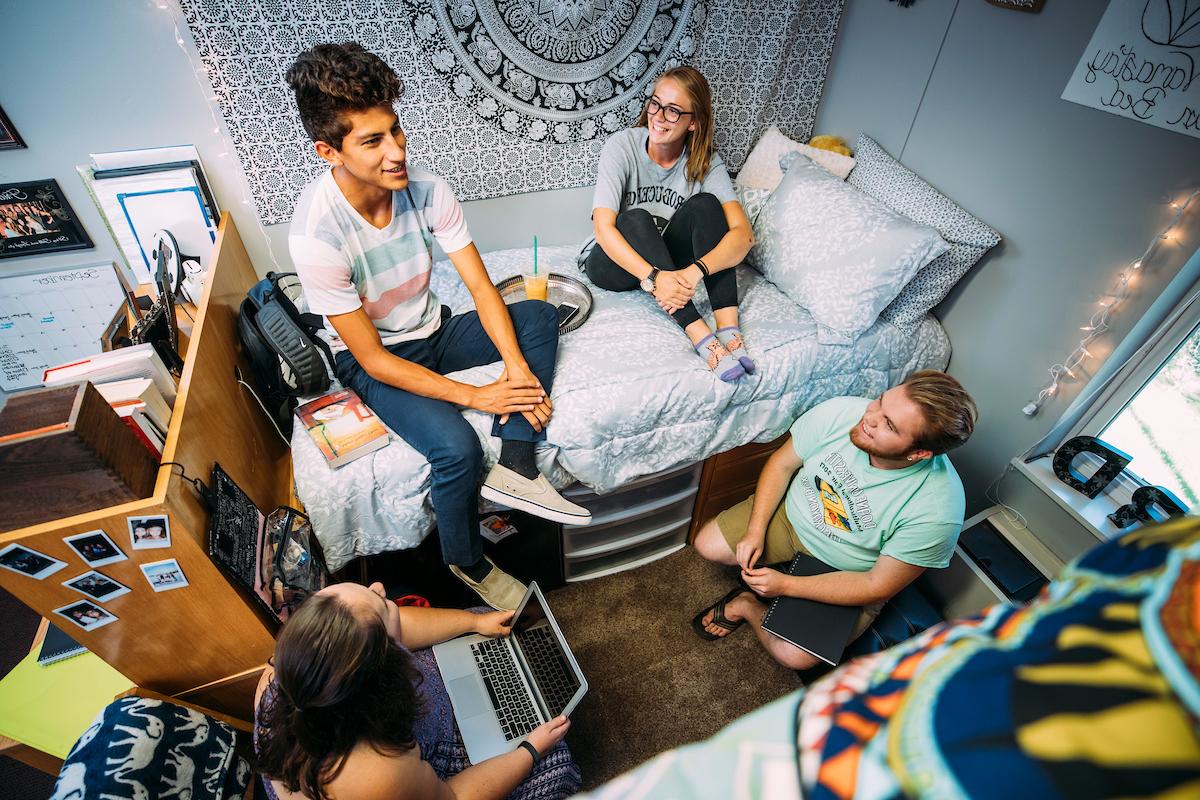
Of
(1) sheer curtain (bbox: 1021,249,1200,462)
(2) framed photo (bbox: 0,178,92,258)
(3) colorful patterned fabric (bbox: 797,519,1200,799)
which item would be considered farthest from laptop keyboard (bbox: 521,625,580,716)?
(2) framed photo (bbox: 0,178,92,258)

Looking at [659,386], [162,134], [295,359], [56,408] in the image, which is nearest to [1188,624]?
[56,408]

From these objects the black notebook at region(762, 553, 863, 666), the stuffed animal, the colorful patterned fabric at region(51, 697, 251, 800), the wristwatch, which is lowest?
the black notebook at region(762, 553, 863, 666)

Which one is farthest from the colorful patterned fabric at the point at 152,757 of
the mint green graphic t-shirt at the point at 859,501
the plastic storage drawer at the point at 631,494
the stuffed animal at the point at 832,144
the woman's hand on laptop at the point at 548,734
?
the stuffed animal at the point at 832,144

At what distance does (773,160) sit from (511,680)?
7.29ft

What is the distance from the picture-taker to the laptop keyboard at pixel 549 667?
1311 millimetres

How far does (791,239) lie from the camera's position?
2.04 metres

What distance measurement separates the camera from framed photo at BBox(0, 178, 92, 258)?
163 centimetres

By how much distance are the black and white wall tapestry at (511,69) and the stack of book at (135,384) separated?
102 centimetres

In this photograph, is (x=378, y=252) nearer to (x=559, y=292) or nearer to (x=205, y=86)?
(x=559, y=292)

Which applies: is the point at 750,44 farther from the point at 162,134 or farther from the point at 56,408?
the point at 56,408

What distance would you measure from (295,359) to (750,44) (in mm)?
2110

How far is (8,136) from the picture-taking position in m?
1.56

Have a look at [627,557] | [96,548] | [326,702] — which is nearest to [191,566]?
[96,548]

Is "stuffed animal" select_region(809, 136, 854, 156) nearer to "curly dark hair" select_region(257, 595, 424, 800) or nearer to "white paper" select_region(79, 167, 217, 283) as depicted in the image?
"white paper" select_region(79, 167, 217, 283)
